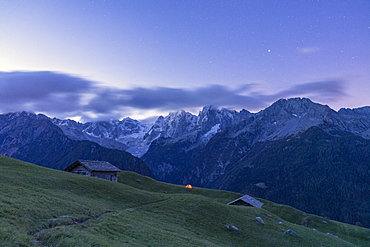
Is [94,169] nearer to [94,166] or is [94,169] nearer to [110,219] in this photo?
[94,166]

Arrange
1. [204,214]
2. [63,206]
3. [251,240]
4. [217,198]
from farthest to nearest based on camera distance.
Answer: [217,198] < [204,214] < [251,240] < [63,206]

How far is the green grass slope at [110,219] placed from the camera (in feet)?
69.9

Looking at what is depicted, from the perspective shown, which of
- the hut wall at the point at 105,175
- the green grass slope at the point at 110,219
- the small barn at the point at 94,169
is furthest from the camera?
the hut wall at the point at 105,175

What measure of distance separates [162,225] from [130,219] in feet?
14.8

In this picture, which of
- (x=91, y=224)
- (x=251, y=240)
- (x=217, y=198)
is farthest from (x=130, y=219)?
(x=217, y=198)

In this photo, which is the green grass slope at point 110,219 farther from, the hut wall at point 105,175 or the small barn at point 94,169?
the hut wall at point 105,175

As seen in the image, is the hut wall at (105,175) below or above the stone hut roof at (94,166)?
below

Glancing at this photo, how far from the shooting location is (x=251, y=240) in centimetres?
4116

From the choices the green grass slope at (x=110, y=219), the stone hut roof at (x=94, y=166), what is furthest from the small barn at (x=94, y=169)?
the green grass slope at (x=110, y=219)

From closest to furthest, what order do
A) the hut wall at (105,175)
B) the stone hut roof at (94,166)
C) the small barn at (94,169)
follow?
the small barn at (94,169) < the stone hut roof at (94,166) < the hut wall at (105,175)

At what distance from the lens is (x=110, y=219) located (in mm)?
30578

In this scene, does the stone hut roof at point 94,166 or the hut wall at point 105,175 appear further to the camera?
the hut wall at point 105,175

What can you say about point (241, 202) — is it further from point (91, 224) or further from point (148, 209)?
point (91, 224)

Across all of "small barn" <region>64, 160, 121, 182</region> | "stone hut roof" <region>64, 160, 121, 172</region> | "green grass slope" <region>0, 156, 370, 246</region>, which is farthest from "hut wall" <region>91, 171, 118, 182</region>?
"green grass slope" <region>0, 156, 370, 246</region>
